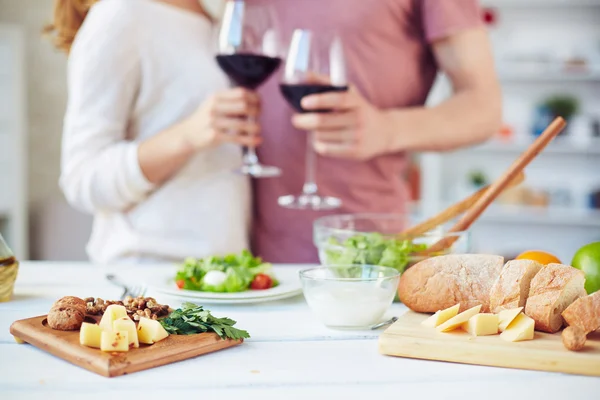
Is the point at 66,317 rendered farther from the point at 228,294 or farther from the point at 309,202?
the point at 309,202

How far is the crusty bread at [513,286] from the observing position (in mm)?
922

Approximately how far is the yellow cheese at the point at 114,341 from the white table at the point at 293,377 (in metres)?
0.03

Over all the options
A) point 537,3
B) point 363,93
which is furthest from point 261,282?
point 537,3

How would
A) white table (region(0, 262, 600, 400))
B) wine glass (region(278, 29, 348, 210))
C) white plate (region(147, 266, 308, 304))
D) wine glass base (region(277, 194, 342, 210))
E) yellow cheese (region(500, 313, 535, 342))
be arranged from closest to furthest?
white table (region(0, 262, 600, 400))
yellow cheese (region(500, 313, 535, 342))
white plate (region(147, 266, 308, 304))
wine glass (region(278, 29, 348, 210))
wine glass base (region(277, 194, 342, 210))

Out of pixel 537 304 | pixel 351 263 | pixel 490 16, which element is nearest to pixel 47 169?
pixel 490 16

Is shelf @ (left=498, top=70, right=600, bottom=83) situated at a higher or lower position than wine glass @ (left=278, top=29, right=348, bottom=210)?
higher

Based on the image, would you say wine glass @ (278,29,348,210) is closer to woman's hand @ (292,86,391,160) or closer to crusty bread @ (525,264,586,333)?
woman's hand @ (292,86,391,160)

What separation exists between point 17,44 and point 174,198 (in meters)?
2.58

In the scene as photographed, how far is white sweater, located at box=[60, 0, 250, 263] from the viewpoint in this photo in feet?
4.92

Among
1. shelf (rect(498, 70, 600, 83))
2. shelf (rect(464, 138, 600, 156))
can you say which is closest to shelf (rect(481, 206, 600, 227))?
shelf (rect(464, 138, 600, 156))

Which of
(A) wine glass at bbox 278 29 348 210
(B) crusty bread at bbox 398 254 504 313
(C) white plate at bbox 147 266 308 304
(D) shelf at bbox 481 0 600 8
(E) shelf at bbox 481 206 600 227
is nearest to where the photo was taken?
(B) crusty bread at bbox 398 254 504 313

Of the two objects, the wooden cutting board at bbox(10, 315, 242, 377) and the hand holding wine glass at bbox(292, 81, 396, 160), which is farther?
the hand holding wine glass at bbox(292, 81, 396, 160)

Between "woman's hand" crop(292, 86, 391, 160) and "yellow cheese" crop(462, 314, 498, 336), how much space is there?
→ 0.62 metres

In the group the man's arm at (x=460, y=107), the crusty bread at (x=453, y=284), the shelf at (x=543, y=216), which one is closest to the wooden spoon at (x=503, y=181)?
the crusty bread at (x=453, y=284)
